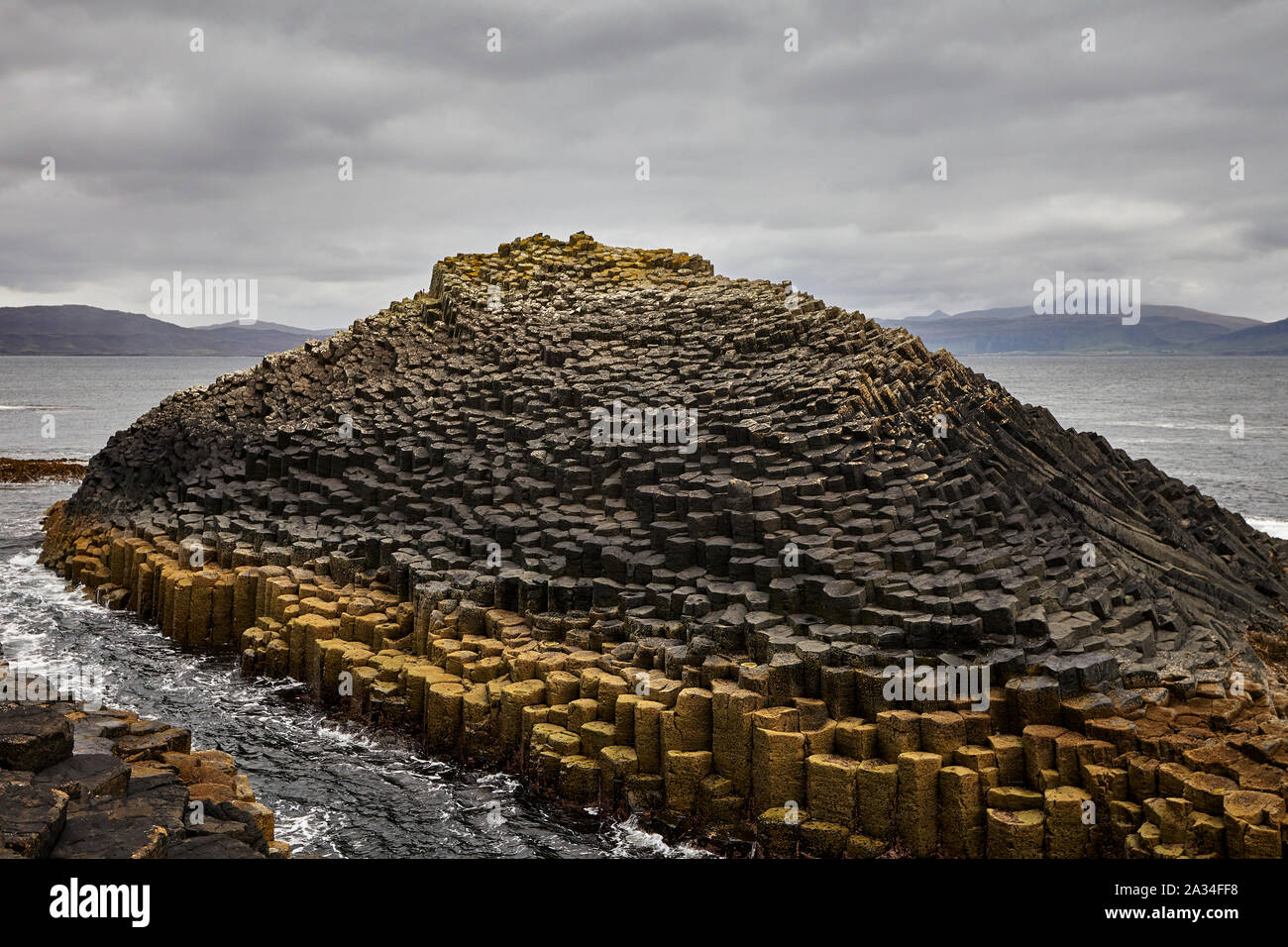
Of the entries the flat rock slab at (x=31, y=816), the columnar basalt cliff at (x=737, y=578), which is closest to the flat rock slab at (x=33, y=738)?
the flat rock slab at (x=31, y=816)

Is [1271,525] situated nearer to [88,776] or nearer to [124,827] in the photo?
[88,776]

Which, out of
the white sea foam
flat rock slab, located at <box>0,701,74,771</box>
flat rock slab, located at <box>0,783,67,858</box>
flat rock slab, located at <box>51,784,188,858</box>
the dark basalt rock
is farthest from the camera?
the white sea foam

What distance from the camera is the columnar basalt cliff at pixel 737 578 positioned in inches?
427

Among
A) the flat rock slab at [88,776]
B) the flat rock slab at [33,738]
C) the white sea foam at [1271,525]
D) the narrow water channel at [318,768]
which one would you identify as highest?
the white sea foam at [1271,525]

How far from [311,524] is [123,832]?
12616 millimetres

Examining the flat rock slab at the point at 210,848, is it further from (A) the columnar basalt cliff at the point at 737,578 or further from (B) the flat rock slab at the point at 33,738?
(A) the columnar basalt cliff at the point at 737,578

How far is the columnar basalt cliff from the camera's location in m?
10.8

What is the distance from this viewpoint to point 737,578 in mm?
14312

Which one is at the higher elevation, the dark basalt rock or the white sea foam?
the dark basalt rock

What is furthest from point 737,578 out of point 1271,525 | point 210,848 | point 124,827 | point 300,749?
point 1271,525

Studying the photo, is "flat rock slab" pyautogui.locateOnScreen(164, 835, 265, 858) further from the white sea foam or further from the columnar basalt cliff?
the white sea foam

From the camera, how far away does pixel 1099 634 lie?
12328mm

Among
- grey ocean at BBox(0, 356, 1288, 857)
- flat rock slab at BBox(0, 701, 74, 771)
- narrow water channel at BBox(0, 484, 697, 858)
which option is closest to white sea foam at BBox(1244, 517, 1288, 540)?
grey ocean at BBox(0, 356, 1288, 857)
